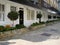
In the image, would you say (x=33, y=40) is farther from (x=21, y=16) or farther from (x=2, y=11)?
(x=21, y=16)

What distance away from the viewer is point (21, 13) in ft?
76.4

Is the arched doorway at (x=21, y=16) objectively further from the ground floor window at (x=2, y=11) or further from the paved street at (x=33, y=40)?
the paved street at (x=33, y=40)

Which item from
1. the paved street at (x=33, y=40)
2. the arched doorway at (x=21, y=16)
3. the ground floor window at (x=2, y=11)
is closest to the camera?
the paved street at (x=33, y=40)

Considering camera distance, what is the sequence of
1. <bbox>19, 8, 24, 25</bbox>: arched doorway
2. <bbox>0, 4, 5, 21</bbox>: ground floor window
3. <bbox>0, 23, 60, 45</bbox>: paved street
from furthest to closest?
1. <bbox>19, 8, 24, 25</bbox>: arched doorway
2. <bbox>0, 4, 5, 21</bbox>: ground floor window
3. <bbox>0, 23, 60, 45</bbox>: paved street

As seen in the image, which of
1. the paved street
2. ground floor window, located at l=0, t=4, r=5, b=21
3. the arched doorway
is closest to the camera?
the paved street

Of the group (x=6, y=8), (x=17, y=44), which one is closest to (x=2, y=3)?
(x=6, y=8)

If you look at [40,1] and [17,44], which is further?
[40,1]

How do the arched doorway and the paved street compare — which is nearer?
the paved street

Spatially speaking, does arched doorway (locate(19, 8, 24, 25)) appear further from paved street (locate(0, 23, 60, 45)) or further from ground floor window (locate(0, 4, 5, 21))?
paved street (locate(0, 23, 60, 45))

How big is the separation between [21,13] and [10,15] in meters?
6.63

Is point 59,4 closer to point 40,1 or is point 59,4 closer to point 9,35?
point 40,1

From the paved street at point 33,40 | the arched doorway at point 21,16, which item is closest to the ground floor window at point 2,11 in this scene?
the paved street at point 33,40

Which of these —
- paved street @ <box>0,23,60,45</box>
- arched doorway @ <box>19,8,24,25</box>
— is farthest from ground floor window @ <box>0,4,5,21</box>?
arched doorway @ <box>19,8,24,25</box>

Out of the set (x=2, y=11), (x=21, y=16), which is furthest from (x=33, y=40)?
(x=21, y=16)
